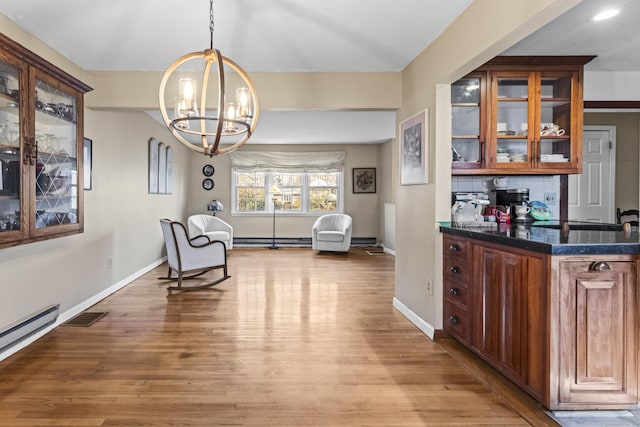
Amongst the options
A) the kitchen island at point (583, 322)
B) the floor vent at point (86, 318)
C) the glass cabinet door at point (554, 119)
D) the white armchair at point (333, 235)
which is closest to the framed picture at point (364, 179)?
the white armchair at point (333, 235)

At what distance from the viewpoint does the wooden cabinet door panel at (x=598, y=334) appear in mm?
1876

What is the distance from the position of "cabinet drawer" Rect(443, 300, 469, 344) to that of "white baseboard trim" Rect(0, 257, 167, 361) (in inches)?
126

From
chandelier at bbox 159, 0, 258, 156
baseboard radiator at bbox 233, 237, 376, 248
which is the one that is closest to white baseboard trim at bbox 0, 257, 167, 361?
chandelier at bbox 159, 0, 258, 156

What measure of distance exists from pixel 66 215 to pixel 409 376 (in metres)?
2.75

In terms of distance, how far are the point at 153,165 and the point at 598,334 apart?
5.77 m

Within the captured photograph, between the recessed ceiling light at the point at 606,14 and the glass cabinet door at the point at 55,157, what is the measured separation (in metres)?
3.77

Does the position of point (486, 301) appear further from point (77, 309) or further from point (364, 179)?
point (364, 179)

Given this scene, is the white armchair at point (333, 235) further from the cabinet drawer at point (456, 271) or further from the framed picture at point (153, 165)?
the cabinet drawer at point (456, 271)

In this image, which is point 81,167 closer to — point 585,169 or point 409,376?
point 409,376

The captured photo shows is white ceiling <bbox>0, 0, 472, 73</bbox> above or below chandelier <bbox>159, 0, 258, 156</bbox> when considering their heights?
above

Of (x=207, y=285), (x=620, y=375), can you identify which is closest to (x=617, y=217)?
(x=620, y=375)

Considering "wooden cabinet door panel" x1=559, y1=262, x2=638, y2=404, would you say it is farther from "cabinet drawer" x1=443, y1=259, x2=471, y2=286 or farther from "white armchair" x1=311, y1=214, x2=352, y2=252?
"white armchair" x1=311, y1=214, x2=352, y2=252

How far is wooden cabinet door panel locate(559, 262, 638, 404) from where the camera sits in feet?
6.15

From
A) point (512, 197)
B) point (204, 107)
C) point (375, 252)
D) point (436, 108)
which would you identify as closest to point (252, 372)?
point (204, 107)
